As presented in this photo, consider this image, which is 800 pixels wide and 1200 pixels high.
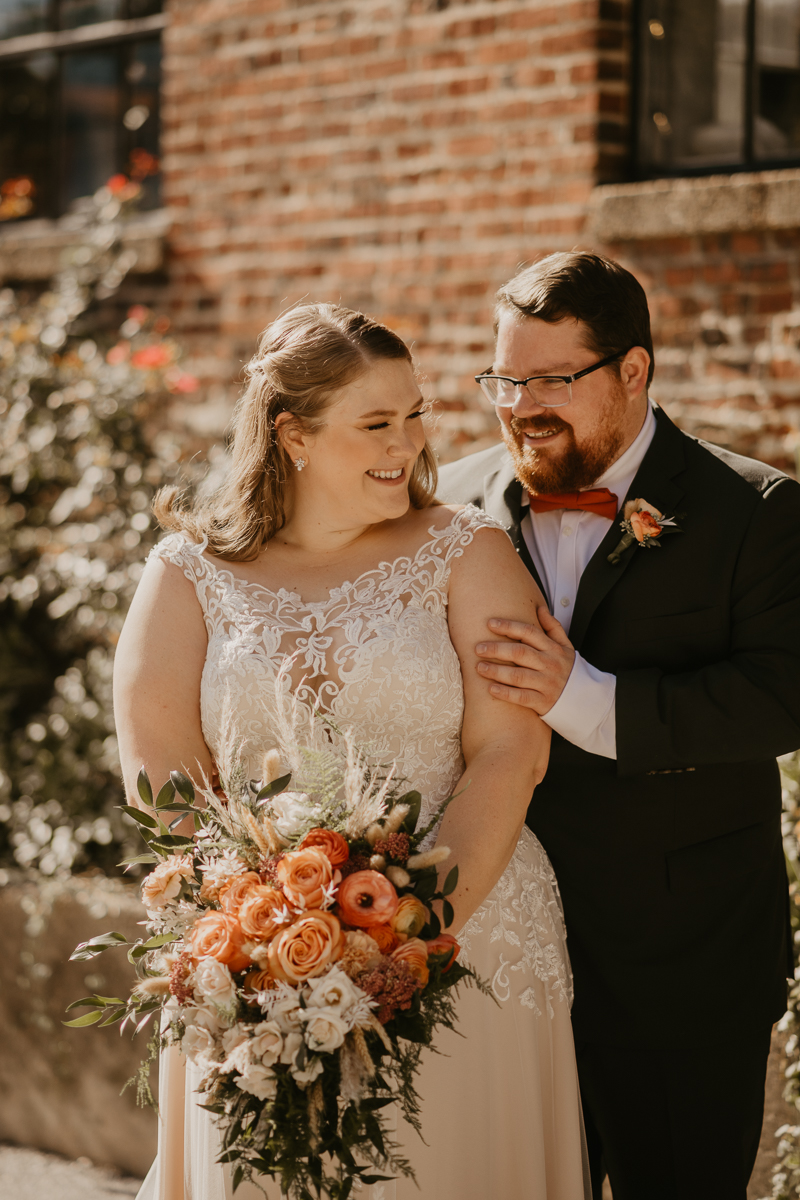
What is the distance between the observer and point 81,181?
6.12 meters

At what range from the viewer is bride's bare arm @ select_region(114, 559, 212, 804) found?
8.44ft

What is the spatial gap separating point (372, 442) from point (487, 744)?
680 mm

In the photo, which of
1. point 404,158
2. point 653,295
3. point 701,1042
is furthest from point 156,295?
point 701,1042

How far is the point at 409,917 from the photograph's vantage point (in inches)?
78.7

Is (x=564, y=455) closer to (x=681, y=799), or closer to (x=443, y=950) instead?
(x=681, y=799)

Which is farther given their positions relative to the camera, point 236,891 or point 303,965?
point 236,891

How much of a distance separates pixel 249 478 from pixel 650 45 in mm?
2575

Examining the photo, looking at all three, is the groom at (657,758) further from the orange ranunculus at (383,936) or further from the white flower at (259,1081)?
the white flower at (259,1081)

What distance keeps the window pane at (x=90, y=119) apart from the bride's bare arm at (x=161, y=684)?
3998mm

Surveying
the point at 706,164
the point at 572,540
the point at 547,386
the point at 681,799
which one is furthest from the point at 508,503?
the point at 706,164

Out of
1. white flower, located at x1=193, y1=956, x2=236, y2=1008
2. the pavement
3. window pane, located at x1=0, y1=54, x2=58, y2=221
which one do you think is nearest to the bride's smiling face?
white flower, located at x1=193, y1=956, x2=236, y2=1008

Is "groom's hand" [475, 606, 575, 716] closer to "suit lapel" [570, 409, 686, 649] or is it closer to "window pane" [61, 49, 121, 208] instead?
"suit lapel" [570, 409, 686, 649]

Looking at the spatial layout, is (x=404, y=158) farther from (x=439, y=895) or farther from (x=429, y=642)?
(x=439, y=895)

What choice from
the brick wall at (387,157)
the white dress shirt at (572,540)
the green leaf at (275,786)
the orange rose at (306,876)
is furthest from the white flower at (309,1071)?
the brick wall at (387,157)
